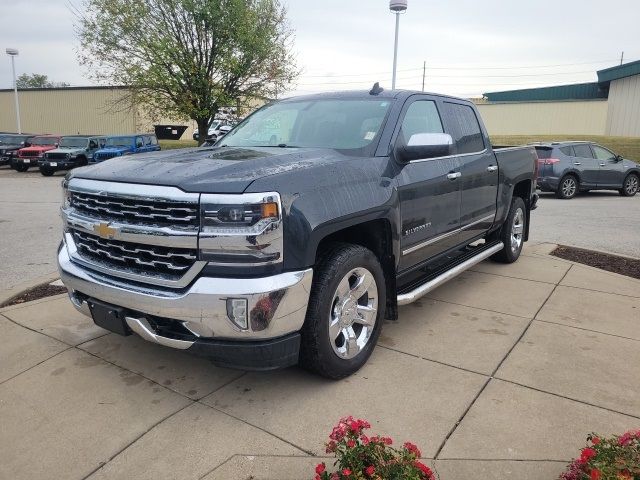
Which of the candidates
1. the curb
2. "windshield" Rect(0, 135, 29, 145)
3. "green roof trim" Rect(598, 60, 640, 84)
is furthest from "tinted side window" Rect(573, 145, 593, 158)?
"windshield" Rect(0, 135, 29, 145)

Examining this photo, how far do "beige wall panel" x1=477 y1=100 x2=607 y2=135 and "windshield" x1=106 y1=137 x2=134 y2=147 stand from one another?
22649 mm

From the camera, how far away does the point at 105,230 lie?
3166mm

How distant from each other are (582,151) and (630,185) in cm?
245

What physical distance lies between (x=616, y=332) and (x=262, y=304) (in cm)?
322

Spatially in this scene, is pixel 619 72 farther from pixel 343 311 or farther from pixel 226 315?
pixel 226 315

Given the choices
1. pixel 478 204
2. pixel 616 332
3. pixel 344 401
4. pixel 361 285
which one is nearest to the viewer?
pixel 344 401

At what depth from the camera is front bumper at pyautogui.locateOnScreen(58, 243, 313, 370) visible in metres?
2.79

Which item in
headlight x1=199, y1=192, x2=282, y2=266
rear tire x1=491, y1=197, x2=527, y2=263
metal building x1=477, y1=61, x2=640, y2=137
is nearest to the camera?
headlight x1=199, y1=192, x2=282, y2=266

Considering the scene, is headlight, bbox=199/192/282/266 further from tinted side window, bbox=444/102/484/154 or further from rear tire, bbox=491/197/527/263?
rear tire, bbox=491/197/527/263

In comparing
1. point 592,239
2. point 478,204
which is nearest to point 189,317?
point 478,204

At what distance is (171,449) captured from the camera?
9.14ft

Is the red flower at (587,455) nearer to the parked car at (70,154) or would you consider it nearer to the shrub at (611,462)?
the shrub at (611,462)

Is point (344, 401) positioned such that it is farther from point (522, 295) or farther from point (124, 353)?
point (522, 295)

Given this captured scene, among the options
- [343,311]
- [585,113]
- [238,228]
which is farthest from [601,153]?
[585,113]
